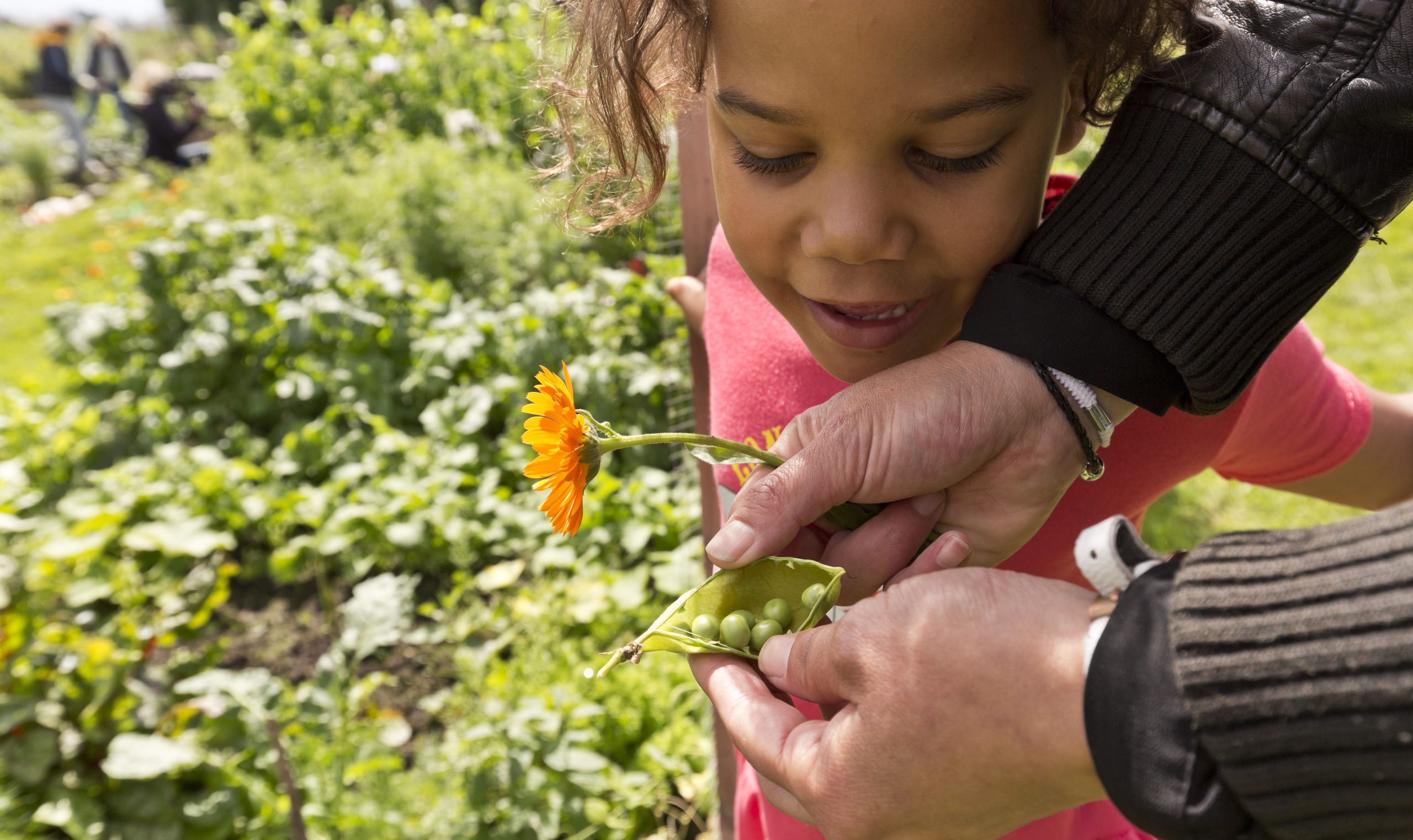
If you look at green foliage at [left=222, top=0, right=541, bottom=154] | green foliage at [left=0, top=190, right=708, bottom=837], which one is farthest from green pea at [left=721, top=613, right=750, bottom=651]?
green foliage at [left=222, top=0, right=541, bottom=154]

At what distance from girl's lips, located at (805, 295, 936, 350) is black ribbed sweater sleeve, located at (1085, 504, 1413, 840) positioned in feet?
1.55

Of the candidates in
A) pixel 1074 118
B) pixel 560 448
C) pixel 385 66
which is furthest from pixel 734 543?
pixel 385 66

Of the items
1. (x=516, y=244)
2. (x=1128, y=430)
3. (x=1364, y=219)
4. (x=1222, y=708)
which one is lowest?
(x=516, y=244)

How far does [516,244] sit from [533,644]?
229cm

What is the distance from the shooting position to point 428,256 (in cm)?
478

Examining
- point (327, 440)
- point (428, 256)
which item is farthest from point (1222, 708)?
point (428, 256)

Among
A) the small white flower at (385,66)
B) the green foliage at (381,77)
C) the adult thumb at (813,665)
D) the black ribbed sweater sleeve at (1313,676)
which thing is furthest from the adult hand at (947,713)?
the small white flower at (385,66)

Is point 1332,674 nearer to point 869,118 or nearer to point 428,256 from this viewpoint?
point 869,118

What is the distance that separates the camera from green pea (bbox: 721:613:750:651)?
3.40 ft

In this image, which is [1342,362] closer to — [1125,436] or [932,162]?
[1125,436]

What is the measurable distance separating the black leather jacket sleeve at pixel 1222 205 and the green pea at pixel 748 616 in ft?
1.33

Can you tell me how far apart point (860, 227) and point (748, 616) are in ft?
1.44

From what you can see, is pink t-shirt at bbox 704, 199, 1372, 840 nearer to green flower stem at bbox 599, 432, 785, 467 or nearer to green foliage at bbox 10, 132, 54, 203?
green flower stem at bbox 599, 432, 785, 467

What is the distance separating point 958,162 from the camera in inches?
40.1
